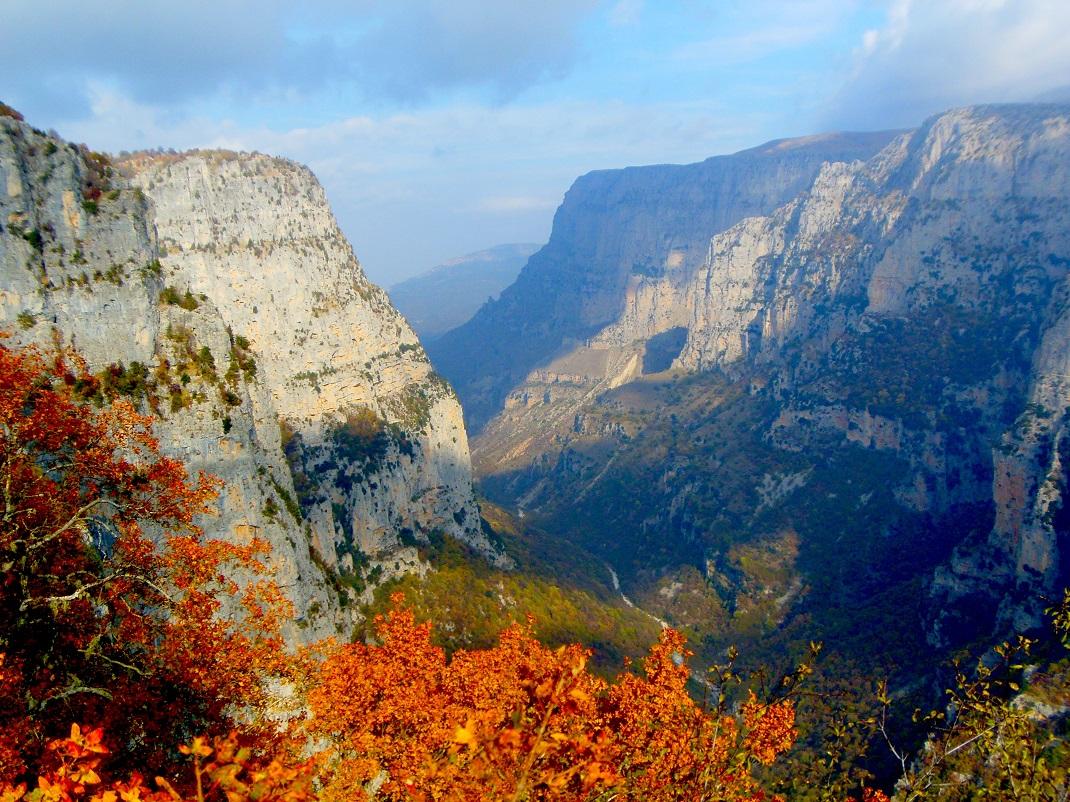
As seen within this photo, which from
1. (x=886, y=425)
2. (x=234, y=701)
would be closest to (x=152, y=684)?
(x=234, y=701)

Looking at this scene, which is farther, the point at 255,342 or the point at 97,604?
the point at 255,342

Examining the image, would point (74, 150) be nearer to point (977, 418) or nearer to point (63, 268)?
point (63, 268)

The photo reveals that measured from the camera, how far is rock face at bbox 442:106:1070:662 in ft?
280

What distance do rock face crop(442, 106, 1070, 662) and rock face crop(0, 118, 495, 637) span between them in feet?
202

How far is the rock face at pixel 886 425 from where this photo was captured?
85.4m

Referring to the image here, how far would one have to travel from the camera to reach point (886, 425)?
129500mm

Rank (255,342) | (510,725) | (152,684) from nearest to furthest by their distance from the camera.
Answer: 1. (510,725)
2. (152,684)
3. (255,342)

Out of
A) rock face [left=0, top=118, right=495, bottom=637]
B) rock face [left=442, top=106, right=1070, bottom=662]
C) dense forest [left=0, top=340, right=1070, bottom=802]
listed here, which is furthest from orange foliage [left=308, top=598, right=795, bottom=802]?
rock face [left=442, top=106, right=1070, bottom=662]

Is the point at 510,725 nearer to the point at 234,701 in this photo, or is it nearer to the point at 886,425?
the point at 234,701

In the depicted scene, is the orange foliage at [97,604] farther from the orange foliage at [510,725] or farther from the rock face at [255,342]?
the rock face at [255,342]

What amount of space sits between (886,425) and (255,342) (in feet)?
367

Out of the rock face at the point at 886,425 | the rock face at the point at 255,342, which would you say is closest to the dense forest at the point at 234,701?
the rock face at the point at 255,342

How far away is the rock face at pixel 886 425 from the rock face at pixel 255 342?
202 feet

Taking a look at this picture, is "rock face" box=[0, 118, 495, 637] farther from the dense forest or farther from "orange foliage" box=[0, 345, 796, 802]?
"orange foliage" box=[0, 345, 796, 802]
